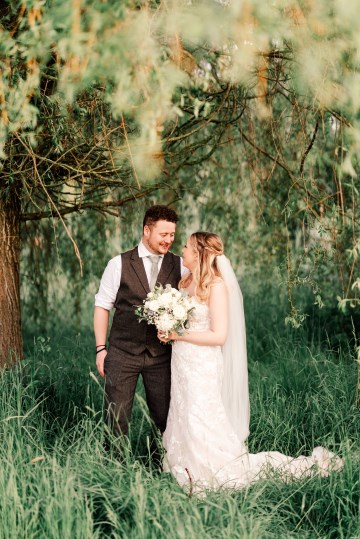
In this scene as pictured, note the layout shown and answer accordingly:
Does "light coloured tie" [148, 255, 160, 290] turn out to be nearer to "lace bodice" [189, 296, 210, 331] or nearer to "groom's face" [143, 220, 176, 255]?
"groom's face" [143, 220, 176, 255]

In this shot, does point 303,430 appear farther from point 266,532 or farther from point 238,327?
point 266,532

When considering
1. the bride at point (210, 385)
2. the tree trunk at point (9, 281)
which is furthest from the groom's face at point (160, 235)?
the tree trunk at point (9, 281)

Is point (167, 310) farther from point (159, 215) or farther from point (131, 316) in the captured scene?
point (159, 215)

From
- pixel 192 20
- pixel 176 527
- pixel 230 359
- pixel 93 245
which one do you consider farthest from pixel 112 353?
pixel 93 245

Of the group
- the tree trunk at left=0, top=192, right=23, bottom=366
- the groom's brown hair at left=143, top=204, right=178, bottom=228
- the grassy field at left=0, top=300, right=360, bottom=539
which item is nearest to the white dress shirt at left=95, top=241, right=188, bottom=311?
the groom's brown hair at left=143, top=204, right=178, bottom=228

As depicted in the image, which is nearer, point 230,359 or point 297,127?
point 230,359

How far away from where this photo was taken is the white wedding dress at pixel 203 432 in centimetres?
393

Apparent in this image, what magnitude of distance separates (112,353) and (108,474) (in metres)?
0.83

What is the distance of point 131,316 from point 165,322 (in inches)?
15.1

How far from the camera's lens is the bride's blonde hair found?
13.1 feet

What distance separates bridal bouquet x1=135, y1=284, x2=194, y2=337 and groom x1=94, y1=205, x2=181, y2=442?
0.20 m

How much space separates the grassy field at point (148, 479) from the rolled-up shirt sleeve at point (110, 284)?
60 centimetres

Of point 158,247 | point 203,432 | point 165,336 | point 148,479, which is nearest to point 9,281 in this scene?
point 158,247

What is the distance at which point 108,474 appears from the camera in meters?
3.42
